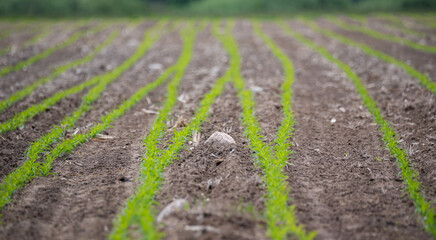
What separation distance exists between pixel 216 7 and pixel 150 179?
39261 mm

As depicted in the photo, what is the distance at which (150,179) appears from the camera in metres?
4.67

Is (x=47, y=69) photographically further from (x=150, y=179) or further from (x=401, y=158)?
(x=401, y=158)

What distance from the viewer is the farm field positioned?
3.92 m

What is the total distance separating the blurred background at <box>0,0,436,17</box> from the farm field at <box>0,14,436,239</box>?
24105 mm

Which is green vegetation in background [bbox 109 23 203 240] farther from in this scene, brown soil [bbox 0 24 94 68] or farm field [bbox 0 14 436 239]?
brown soil [bbox 0 24 94 68]

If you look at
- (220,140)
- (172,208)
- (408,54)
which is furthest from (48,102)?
(408,54)

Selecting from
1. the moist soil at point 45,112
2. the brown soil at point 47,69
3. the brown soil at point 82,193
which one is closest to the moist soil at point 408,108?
the brown soil at point 82,193

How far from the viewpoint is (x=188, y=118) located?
7129 millimetres

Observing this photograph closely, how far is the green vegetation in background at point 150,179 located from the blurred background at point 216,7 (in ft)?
98.2

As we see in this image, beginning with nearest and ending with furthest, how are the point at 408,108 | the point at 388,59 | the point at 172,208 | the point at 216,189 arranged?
1. the point at 172,208
2. the point at 216,189
3. the point at 408,108
4. the point at 388,59

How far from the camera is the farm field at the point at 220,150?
392 centimetres

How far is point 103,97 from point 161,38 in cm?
1194

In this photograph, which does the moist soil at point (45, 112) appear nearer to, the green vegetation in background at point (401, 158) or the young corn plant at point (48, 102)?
the young corn plant at point (48, 102)

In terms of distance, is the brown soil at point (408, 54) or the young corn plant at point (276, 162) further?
the brown soil at point (408, 54)
